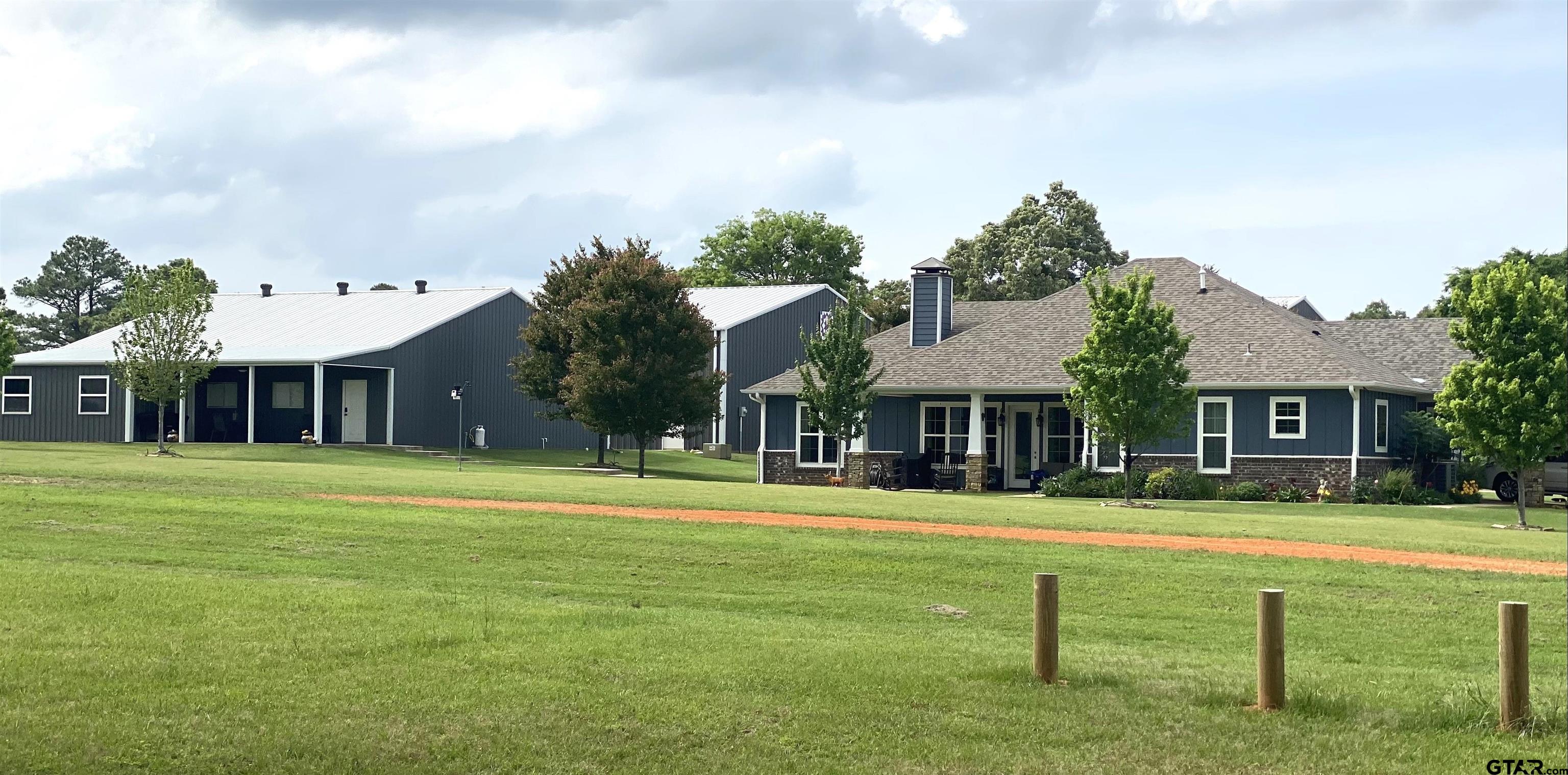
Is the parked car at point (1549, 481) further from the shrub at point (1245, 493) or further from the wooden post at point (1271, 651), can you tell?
the wooden post at point (1271, 651)

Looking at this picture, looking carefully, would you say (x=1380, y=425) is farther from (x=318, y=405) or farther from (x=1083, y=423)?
(x=318, y=405)

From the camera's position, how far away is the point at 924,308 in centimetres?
4344

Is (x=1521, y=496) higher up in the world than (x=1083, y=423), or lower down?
lower down

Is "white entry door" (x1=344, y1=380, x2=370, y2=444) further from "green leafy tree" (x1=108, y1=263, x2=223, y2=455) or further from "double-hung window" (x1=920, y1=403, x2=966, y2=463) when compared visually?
"double-hung window" (x1=920, y1=403, x2=966, y2=463)

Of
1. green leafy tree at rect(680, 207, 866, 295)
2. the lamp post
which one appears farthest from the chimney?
green leafy tree at rect(680, 207, 866, 295)

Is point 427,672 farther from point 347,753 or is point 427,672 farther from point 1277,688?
point 1277,688

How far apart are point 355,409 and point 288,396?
2.34m

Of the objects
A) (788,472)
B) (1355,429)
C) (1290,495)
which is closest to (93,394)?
(788,472)

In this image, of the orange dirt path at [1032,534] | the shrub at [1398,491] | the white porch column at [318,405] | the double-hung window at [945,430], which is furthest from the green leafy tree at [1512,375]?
the white porch column at [318,405]

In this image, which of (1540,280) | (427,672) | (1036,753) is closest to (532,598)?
(427,672)

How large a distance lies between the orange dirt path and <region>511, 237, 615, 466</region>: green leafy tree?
20421 mm

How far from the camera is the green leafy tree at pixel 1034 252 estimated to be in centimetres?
7275

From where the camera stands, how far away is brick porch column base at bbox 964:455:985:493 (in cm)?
3847

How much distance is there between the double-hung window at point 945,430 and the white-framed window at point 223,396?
24174 millimetres
